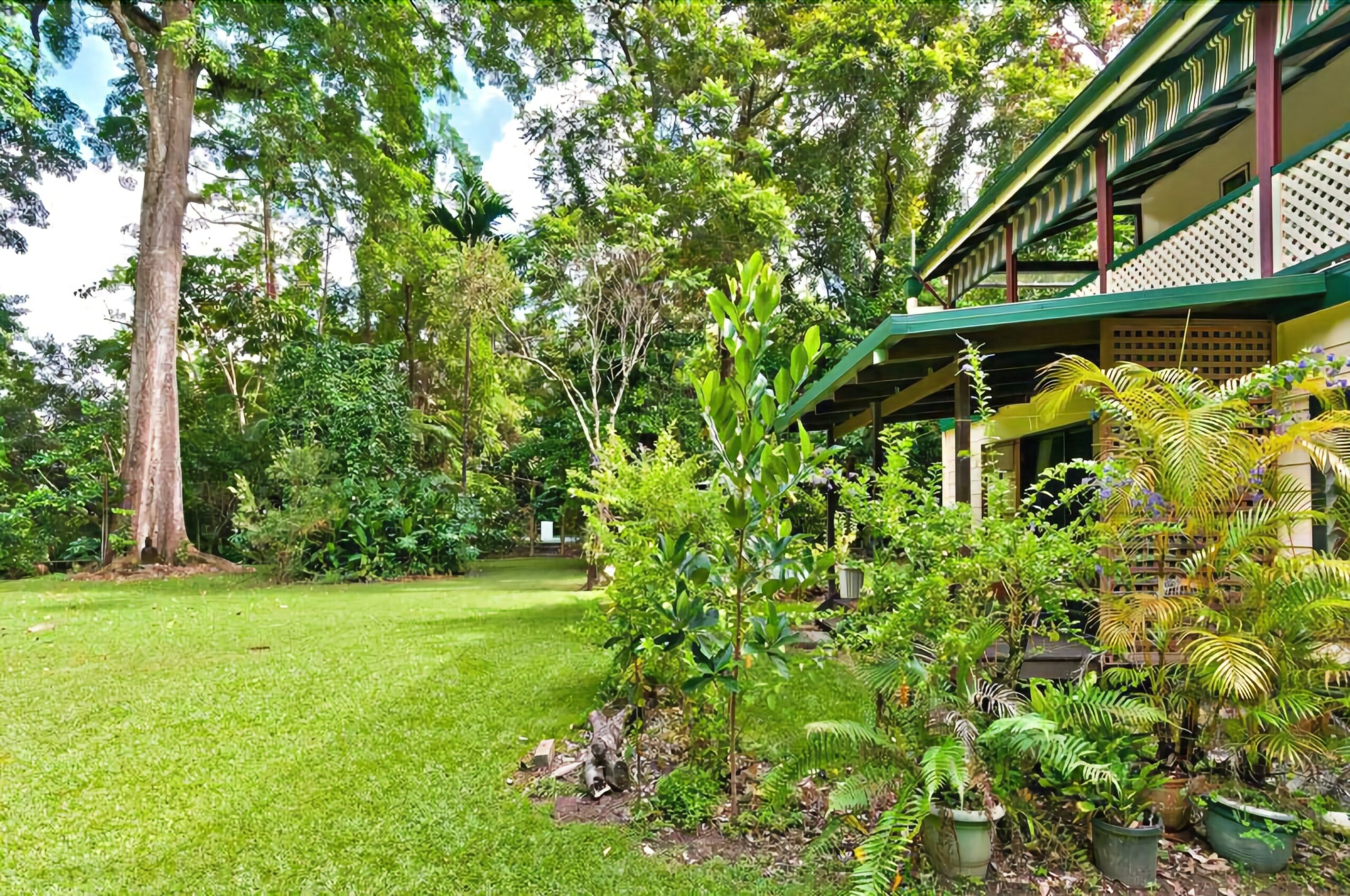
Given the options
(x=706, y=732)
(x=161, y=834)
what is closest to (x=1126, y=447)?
(x=706, y=732)

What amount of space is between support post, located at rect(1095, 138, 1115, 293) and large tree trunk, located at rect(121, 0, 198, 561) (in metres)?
16.0

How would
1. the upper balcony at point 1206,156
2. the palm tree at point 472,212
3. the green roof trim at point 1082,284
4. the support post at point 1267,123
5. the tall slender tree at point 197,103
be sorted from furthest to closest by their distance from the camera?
1. the palm tree at point 472,212
2. the tall slender tree at point 197,103
3. the green roof trim at point 1082,284
4. the support post at point 1267,123
5. the upper balcony at point 1206,156

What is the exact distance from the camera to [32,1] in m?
14.9

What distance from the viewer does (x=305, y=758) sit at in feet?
13.3

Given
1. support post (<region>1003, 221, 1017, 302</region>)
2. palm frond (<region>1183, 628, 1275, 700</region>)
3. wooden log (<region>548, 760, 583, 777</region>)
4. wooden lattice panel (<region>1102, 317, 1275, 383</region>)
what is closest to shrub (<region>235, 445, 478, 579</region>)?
wooden log (<region>548, 760, 583, 777</region>)

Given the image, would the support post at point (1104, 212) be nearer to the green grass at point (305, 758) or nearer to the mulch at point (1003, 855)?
the green grass at point (305, 758)

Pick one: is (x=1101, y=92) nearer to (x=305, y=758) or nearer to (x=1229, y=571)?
(x=1229, y=571)

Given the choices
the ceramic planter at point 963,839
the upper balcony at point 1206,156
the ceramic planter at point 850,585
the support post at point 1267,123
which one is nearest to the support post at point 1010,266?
the upper balcony at point 1206,156

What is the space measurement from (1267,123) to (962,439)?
10.0 feet

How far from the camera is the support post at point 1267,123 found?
4.73 m

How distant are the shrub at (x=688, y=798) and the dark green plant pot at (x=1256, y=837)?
80.0 inches

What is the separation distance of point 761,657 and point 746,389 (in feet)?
3.95

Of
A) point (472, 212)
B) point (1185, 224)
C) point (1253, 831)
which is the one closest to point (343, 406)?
point (472, 212)

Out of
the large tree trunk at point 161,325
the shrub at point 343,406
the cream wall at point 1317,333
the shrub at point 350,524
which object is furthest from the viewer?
the shrub at point 343,406
